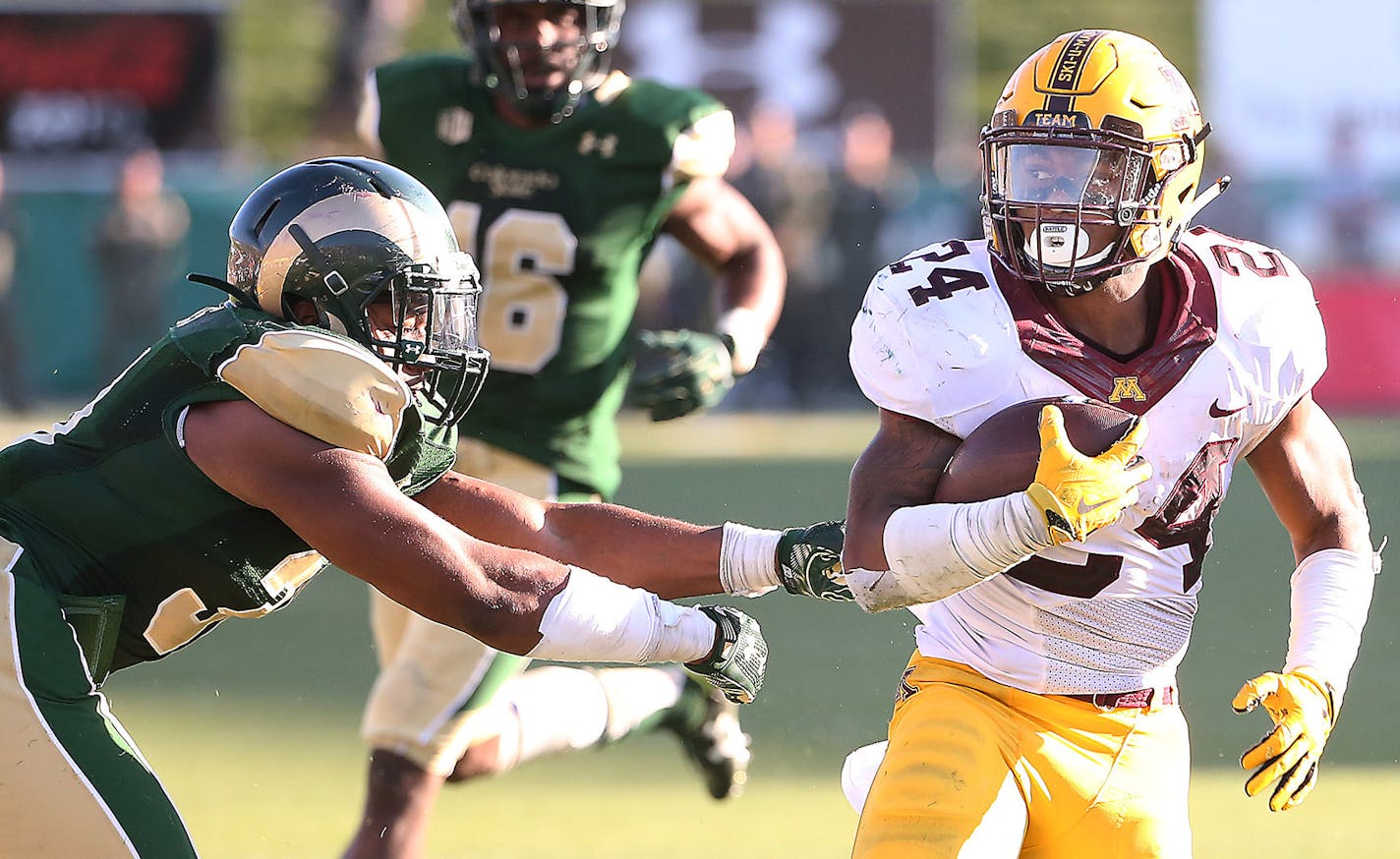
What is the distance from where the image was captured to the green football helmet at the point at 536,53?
4792 millimetres

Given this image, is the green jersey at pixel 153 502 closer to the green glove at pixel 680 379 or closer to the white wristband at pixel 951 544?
the white wristband at pixel 951 544

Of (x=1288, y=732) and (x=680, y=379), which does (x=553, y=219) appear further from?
(x=1288, y=732)

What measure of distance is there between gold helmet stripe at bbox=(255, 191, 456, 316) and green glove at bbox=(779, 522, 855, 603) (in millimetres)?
751

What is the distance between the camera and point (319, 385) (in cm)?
290

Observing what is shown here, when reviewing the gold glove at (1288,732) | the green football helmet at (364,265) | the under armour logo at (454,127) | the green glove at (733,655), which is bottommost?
the gold glove at (1288,732)

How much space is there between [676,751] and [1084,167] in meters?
3.05

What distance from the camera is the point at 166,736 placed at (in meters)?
5.81

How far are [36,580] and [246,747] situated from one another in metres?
2.82

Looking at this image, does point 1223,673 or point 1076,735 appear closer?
point 1076,735

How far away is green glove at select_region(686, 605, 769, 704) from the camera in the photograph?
119 inches

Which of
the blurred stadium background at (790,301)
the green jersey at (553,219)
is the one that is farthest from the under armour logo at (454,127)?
the blurred stadium background at (790,301)

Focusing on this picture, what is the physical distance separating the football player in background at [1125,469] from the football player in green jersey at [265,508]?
13.0 inches

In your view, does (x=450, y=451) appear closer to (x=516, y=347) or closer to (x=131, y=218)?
(x=516, y=347)

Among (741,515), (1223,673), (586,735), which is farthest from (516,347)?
(741,515)
